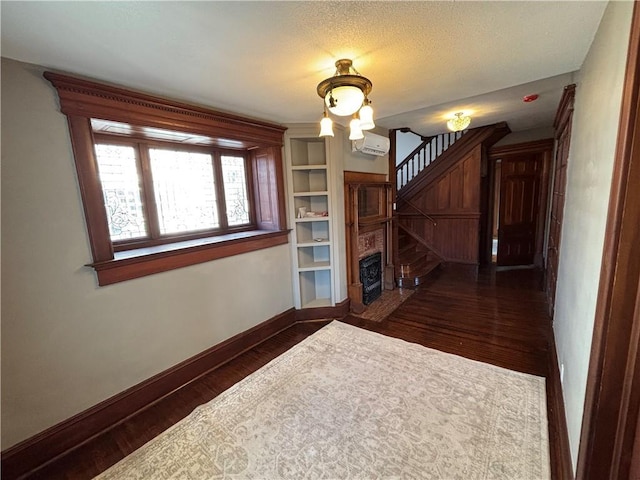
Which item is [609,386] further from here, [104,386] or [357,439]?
[104,386]

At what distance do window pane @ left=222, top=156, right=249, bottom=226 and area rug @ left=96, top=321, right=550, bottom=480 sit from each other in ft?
5.26

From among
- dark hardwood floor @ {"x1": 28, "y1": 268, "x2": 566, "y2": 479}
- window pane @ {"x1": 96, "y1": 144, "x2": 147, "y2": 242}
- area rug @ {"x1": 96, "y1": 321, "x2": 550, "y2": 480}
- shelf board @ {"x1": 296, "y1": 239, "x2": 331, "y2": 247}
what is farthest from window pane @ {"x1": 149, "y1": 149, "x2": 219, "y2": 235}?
area rug @ {"x1": 96, "y1": 321, "x2": 550, "y2": 480}

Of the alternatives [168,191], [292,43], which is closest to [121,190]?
[168,191]

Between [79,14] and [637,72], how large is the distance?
210 cm

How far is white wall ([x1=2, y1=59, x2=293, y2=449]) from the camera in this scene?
1509 mm

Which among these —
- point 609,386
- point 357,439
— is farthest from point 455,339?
point 609,386

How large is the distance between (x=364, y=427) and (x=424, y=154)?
4976mm

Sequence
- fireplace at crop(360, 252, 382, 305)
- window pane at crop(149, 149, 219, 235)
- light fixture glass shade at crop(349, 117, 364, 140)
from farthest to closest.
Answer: fireplace at crop(360, 252, 382, 305) < window pane at crop(149, 149, 219, 235) < light fixture glass shade at crop(349, 117, 364, 140)

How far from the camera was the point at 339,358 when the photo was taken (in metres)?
2.49

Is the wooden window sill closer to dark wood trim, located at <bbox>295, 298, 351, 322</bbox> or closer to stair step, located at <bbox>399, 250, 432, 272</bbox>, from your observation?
dark wood trim, located at <bbox>295, 298, 351, 322</bbox>

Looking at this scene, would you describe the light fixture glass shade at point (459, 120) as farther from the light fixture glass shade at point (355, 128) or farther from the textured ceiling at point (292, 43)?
the light fixture glass shade at point (355, 128)

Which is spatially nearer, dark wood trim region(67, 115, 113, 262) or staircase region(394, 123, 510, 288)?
dark wood trim region(67, 115, 113, 262)

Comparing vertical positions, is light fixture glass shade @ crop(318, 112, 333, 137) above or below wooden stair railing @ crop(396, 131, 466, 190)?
below

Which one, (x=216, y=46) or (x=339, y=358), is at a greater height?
(x=216, y=46)
